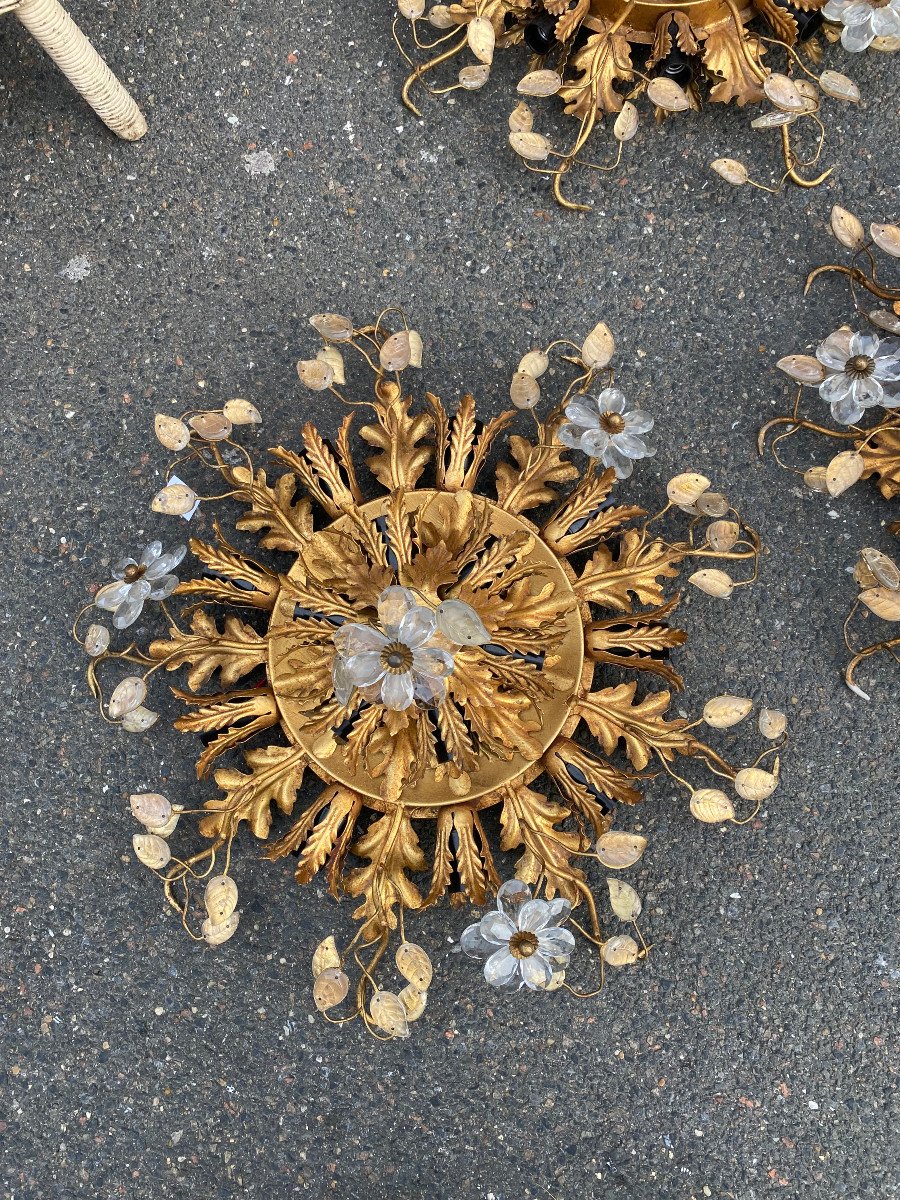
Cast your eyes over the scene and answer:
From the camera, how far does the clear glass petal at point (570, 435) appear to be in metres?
0.94

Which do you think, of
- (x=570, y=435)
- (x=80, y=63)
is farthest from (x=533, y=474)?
(x=80, y=63)

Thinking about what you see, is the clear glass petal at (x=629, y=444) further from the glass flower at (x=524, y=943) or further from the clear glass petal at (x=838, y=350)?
the glass flower at (x=524, y=943)

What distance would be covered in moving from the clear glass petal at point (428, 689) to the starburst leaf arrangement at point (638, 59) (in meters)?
0.61

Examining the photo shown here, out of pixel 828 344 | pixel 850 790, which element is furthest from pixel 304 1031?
pixel 828 344

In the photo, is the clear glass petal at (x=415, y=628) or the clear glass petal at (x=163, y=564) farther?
the clear glass petal at (x=163, y=564)

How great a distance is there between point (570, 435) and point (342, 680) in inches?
15.0

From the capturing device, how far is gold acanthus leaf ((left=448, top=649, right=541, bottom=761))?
79 cm

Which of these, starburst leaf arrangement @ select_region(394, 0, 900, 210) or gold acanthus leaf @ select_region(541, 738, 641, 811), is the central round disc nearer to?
gold acanthus leaf @ select_region(541, 738, 641, 811)

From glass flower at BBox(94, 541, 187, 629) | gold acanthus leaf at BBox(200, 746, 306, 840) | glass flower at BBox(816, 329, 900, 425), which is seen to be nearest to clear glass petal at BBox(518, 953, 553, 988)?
gold acanthus leaf at BBox(200, 746, 306, 840)

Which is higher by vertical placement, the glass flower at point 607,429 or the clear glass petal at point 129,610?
the clear glass petal at point 129,610

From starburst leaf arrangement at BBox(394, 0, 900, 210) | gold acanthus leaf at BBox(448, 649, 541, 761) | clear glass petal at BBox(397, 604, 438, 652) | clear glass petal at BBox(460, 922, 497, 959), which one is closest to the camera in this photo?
clear glass petal at BBox(397, 604, 438, 652)

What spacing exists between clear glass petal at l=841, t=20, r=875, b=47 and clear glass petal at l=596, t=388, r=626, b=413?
406 millimetres

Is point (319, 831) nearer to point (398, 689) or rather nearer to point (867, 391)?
point (398, 689)

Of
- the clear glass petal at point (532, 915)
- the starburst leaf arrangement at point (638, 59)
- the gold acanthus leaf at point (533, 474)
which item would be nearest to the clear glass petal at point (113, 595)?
the gold acanthus leaf at point (533, 474)
